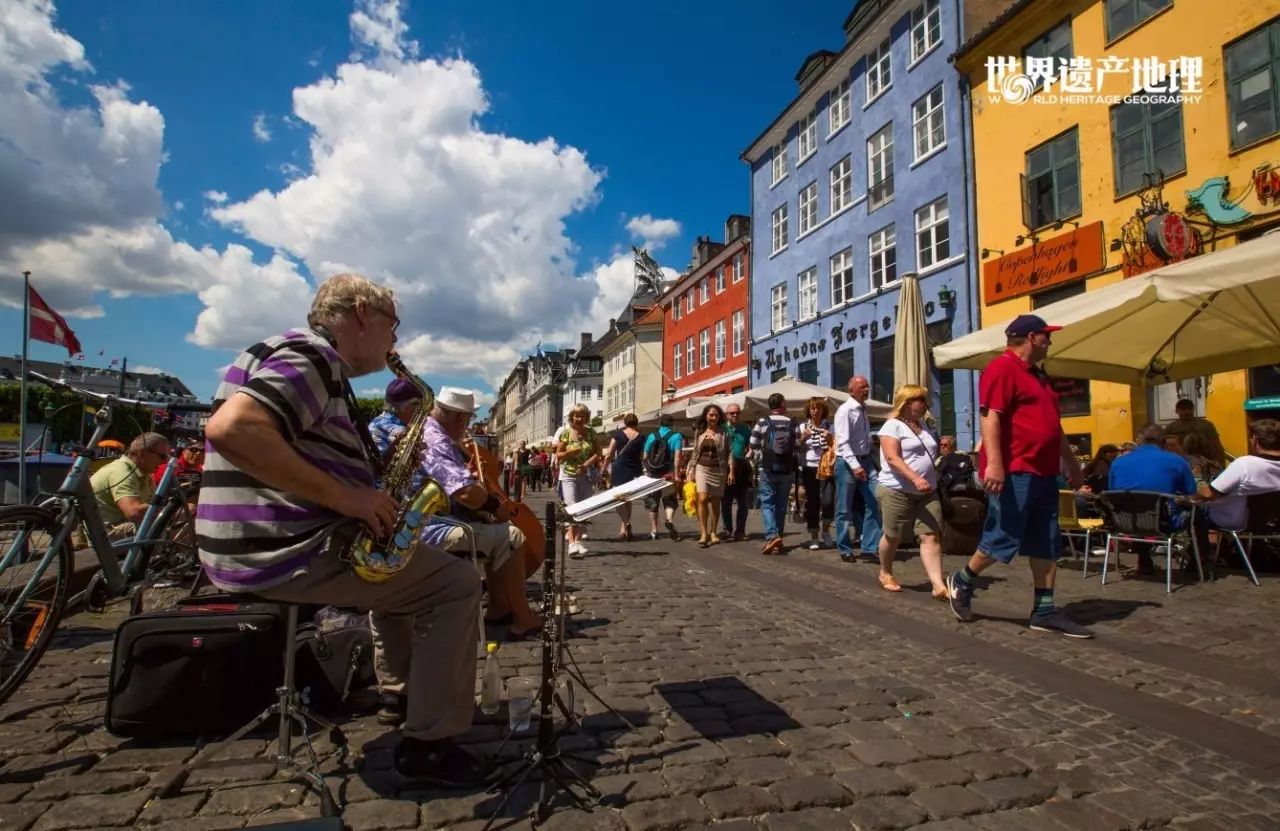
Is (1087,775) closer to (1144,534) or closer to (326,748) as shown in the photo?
(326,748)

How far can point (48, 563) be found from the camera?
3.37m

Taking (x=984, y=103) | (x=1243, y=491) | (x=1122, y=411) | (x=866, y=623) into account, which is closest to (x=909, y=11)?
(x=984, y=103)

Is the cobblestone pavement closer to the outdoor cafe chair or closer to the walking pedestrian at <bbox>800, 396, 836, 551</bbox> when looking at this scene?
the outdoor cafe chair

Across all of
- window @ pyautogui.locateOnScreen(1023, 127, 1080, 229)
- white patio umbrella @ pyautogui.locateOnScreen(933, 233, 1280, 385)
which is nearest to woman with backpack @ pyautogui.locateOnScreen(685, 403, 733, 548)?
white patio umbrella @ pyautogui.locateOnScreen(933, 233, 1280, 385)

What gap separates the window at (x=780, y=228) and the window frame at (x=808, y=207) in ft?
3.92

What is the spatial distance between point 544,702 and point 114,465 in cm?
523

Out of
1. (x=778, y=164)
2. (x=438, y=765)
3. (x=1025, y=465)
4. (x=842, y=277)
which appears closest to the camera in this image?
(x=438, y=765)

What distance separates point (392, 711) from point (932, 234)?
2073 centimetres

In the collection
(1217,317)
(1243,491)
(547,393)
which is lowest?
(1243,491)

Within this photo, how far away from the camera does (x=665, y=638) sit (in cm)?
462

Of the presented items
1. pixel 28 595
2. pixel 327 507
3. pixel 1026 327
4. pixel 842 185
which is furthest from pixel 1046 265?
pixel 28 595

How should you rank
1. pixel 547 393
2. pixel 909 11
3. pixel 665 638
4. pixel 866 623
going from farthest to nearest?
pixel 547 393 → pixel 909 11 → pixel 866 623 → pixel 665 638

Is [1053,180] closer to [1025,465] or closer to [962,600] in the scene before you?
[1025,465]

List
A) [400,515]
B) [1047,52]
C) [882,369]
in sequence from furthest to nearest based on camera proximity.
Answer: [882,369] → [1047,52] → [400,515]
